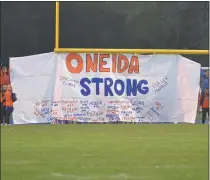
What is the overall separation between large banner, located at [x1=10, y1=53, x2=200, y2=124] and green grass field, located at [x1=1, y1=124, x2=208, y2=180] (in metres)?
1.51

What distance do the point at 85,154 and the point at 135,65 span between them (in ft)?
19.3

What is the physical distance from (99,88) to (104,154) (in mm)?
5569

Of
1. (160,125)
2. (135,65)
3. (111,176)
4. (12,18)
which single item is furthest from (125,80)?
(111,176)

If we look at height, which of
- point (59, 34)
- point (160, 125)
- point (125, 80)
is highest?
point (59, 34)

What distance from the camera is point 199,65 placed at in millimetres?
13719

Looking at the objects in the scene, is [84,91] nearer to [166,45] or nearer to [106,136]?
[166,45]

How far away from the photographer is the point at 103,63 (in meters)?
13.4

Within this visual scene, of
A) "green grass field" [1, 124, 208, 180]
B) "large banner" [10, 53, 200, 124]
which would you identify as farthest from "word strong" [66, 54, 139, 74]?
"green grass field" [1, 124, 208, 180]

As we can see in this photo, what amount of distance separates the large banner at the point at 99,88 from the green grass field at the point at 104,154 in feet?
A: 4.95

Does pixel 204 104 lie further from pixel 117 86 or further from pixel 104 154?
pixel 104 154

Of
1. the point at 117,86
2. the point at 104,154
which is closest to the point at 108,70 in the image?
the point at 117,86

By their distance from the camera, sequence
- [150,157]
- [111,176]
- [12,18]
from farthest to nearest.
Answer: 1. [12,18]
2. [150,157]
3. [111,176]
